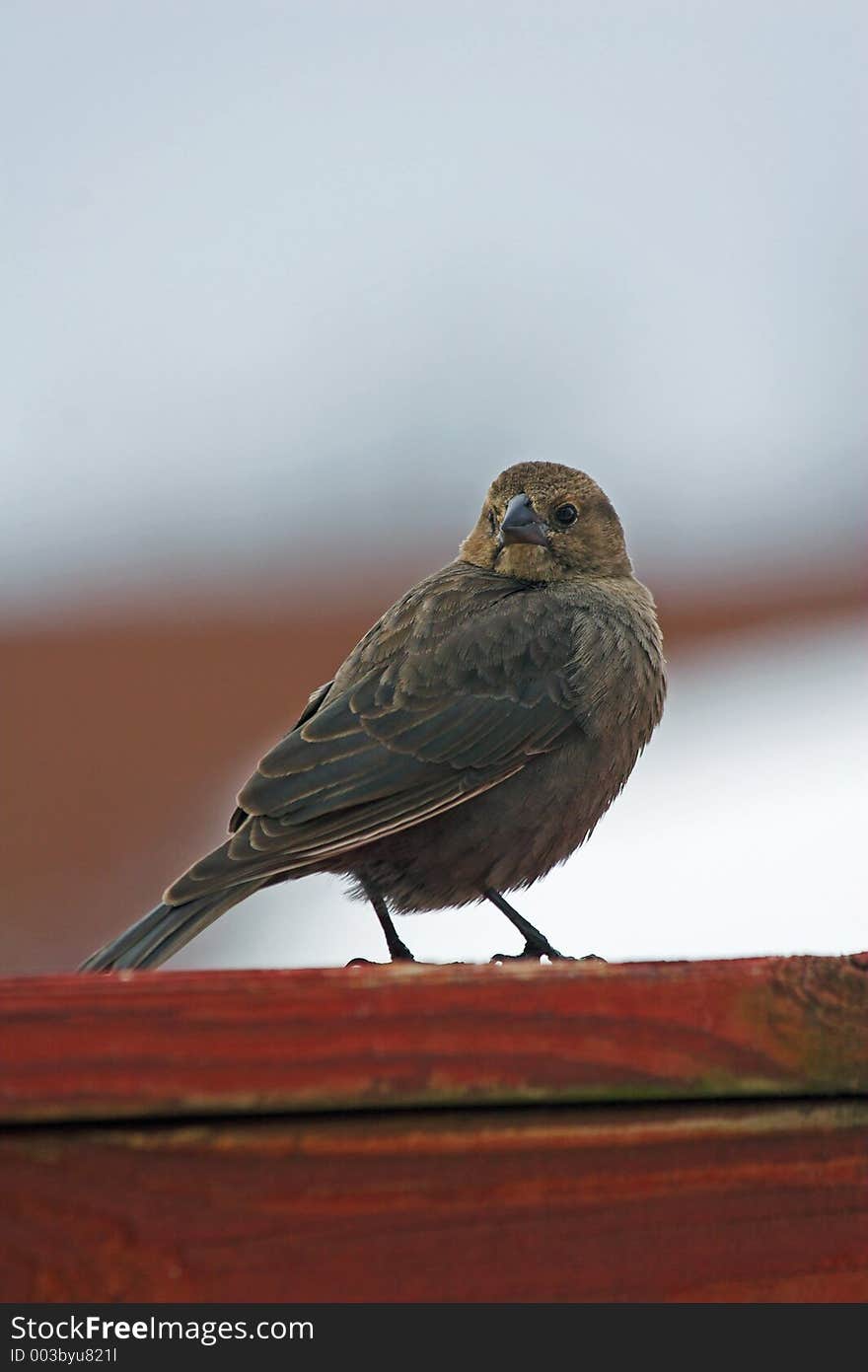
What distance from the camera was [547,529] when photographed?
4422 millimetres

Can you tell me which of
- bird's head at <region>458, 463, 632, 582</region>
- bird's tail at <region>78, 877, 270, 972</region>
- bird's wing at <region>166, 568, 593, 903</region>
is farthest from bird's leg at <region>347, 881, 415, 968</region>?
bird's head at <region>458, 463, 632, 582</region>

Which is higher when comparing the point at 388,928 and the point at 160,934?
the point at 388,928

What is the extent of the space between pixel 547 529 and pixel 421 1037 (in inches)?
111

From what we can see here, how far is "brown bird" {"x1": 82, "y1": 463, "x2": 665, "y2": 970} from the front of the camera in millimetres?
3545

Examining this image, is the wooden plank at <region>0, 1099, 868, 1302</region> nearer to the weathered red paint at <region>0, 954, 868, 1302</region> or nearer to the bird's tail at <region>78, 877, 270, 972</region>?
the weathered red paint at <region>0, 954, 868, 1302</region>

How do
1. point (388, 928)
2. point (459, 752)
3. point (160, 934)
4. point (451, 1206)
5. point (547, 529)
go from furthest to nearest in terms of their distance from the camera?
point (547, 529) → point (388, 928) → point (459, 752) → point (160, 934) → point (451, 1206)

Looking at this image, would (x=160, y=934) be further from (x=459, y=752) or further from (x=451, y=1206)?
(x=451, y=1206)

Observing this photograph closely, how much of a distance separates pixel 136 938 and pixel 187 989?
142 cm

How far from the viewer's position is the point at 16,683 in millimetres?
6035

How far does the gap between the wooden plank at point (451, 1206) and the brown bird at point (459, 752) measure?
63.6 inches

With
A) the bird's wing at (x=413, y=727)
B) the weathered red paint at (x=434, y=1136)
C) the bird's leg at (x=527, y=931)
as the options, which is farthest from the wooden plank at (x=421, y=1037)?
the bird's leg at (x=527, y=931)

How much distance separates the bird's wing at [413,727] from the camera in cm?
347

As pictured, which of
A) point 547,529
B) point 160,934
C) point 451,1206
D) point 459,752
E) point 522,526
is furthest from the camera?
point 547,529

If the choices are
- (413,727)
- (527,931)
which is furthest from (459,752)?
(527,931)
